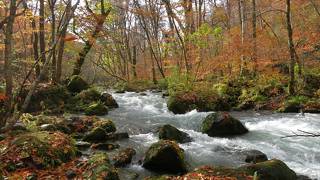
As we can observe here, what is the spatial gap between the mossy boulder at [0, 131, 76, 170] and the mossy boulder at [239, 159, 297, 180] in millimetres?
3812

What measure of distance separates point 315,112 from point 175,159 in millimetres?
7979

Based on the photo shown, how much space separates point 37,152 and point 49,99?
878 centimetres

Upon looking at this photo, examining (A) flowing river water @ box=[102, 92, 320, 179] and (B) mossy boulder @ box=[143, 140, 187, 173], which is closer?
(B) mossy boulder @ box=[143, 140, 187, 173]

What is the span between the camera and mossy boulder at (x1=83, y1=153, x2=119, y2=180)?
628cm

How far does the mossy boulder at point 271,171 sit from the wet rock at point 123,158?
260 centimetres

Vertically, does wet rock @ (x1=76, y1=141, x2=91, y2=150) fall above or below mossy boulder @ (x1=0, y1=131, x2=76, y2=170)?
below

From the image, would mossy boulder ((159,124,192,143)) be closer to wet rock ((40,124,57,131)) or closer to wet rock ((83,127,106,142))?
wet rock ((83,127,106,142))

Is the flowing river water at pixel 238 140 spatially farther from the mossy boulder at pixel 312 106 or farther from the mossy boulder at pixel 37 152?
the mossy boulder at pixel 37 152

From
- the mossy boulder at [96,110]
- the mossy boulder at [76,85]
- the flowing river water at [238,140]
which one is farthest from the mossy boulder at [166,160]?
the mossy boulder at [76,85]

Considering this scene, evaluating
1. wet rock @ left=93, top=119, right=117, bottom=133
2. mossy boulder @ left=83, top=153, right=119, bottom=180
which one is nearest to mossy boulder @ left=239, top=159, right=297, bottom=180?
mossy boulder @ left=83, top=153, right=119, bottom=180

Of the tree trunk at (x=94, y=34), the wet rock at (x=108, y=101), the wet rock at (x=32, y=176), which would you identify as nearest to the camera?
the wet rock at (x=32, y=176)

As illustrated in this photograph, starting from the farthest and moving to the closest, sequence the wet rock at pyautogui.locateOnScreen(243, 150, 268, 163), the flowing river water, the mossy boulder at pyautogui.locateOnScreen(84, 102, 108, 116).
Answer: the mossy boulder at pyautogui.locateOnScreen(84, 102, 108, 116)
the flowing river water
the wet rock at pyautogui.locateOnScreen(243, 150, 268, 163)

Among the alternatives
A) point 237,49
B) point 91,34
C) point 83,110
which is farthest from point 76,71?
point 237,49

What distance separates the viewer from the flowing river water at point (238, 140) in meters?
8.08
